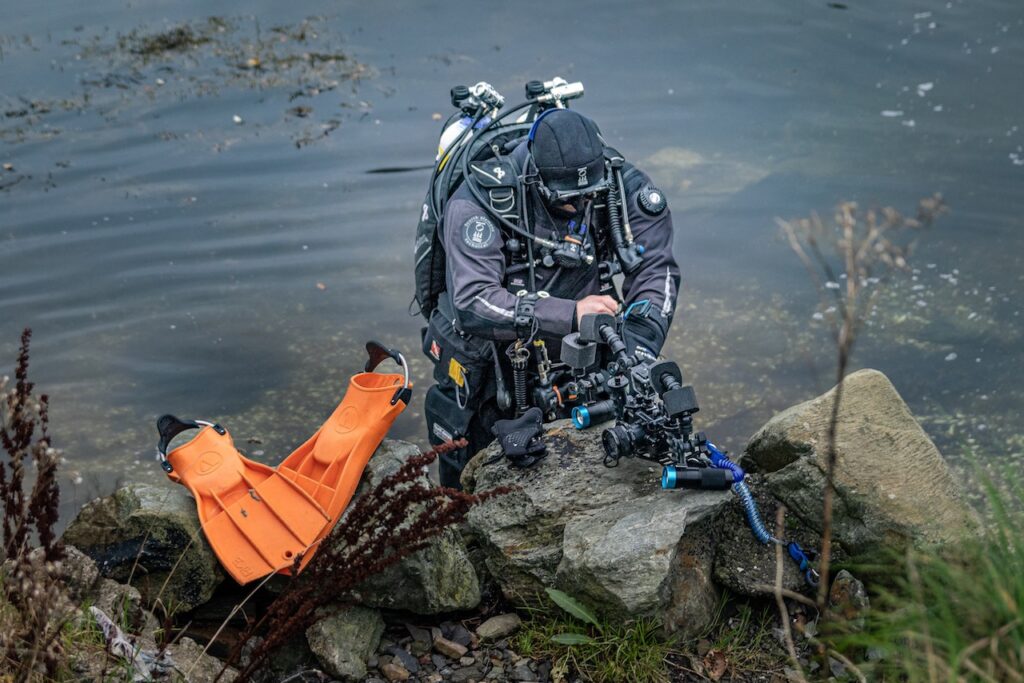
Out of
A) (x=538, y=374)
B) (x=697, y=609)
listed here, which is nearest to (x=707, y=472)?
(x=697, y=609)

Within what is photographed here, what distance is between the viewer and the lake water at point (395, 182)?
28.9ft

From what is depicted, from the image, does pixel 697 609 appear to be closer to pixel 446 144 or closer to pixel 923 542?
pixel 923 542

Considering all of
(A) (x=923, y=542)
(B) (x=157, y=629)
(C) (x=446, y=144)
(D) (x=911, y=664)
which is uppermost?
(C) (x=446, y=144)

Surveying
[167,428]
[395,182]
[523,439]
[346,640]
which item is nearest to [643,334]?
[523,439]

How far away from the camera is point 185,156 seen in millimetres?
12406

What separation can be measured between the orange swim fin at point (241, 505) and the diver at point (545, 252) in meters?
1.07

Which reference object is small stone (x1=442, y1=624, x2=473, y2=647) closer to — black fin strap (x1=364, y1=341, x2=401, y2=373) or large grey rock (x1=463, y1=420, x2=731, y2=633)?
large grey rock (x1=463, y1=420, x2=731, y2=633)

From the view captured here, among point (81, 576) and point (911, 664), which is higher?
point (911, 664)

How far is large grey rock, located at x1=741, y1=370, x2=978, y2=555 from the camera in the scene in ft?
15.0

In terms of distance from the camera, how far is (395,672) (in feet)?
14.9

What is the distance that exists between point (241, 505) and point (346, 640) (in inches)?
32.2

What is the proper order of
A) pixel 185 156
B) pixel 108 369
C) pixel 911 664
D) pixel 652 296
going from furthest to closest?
pixel 185 156
pixel 108 369
pixel 652 296
pixel 911 664

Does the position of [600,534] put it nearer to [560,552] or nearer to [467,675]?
[560,552]

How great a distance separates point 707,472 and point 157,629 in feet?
7.70
